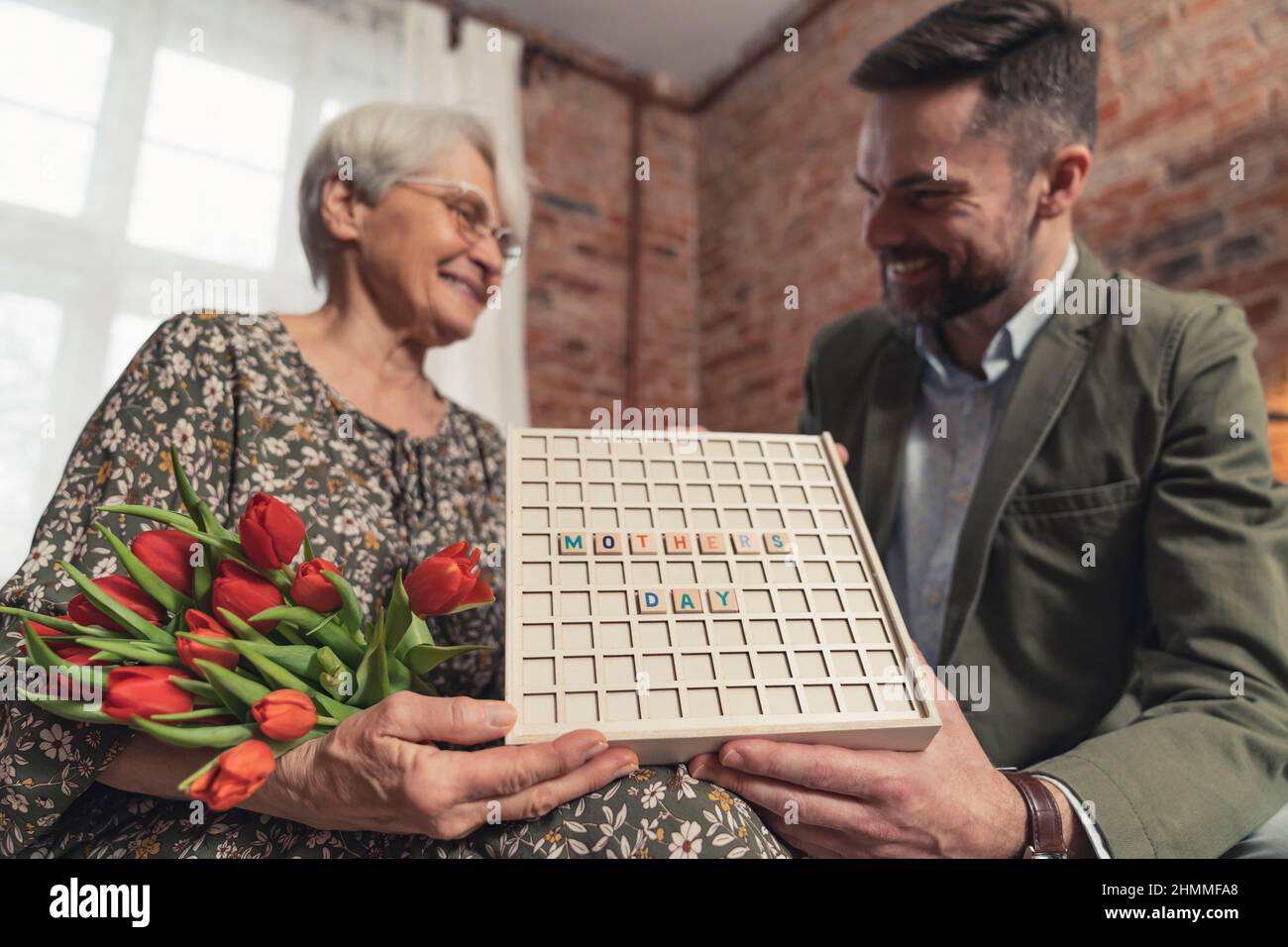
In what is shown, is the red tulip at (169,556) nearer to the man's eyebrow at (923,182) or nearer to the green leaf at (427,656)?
the green leaf at (427,656)

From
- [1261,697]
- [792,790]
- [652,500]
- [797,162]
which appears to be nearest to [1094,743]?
[1261,697]

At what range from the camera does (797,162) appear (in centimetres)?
348

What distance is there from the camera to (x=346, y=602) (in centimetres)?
68

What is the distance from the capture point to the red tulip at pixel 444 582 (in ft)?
2.21

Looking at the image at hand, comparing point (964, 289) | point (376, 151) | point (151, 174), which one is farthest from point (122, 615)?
point (151, 174)

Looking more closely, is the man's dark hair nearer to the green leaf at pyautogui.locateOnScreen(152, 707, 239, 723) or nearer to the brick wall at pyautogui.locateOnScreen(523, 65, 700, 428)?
the green leaf at pyautogui.locateOnScreen(152, 707, 239, 723)

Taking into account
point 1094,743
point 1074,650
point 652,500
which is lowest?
point 1094,743

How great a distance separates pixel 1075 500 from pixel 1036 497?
0.15ft

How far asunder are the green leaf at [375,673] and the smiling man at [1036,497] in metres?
0.27

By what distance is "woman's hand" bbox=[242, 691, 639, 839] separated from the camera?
63cm
